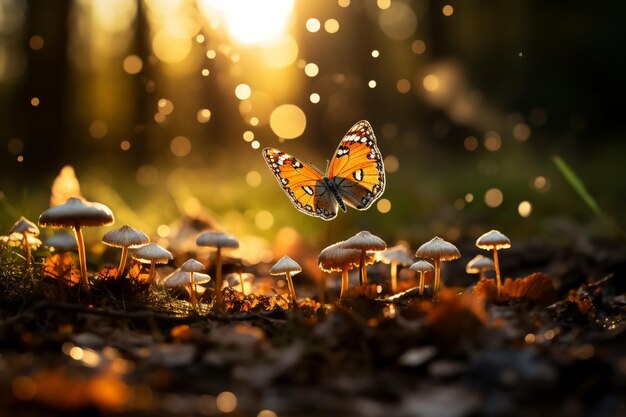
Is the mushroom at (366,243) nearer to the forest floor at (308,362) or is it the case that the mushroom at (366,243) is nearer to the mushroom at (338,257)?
the mushroom at (338,257)

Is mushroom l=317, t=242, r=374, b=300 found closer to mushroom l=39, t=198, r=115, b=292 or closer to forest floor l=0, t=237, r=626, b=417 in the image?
forest floor l=0, t=237, r=626, b=417

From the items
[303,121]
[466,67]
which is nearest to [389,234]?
[466,67]

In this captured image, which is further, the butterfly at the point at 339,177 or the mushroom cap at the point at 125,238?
the butterfly at the point at 339,177

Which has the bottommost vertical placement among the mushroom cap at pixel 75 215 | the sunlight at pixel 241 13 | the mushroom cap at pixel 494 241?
the mushroom cap at pixel 75 215

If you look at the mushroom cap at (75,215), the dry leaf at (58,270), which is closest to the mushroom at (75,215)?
the mushroom cap at (75,215)

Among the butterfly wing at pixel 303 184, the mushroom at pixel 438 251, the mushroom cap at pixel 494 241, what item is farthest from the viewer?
the butterfly wing at pixel 303 184

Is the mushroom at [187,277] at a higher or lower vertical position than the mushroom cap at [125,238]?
lower

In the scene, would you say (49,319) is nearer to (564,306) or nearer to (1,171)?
(564,306)
